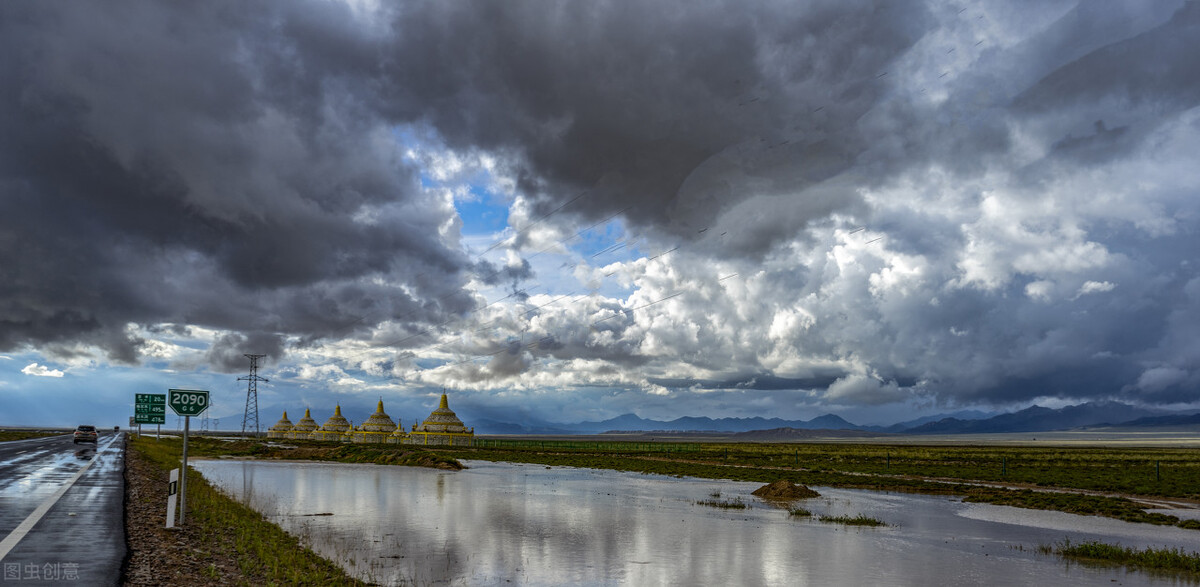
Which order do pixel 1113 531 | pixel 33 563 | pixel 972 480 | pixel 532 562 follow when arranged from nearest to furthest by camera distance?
pixel 33 563
pixel 532 562
pixel 1113 531
pixel 972 480

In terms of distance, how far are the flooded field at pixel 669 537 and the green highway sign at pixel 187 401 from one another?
16.5ft

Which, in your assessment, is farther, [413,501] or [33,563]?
[413,501]

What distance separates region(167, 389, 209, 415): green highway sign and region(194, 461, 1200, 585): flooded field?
504cm

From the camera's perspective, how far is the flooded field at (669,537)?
17.4m

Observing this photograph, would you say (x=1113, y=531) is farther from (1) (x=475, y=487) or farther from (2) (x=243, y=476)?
(2) (x=243, y=476)

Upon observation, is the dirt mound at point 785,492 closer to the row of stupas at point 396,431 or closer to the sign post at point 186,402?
the sign post at point 186,402

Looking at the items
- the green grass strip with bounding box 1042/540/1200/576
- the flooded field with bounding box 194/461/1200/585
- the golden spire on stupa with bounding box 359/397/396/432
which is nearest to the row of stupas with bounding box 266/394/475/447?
the golden spire on stupa with bounding box 359/397/396/432

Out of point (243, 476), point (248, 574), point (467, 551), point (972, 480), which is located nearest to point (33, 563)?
point (248, 574)

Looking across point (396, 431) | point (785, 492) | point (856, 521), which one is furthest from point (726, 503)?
point (396, 431)

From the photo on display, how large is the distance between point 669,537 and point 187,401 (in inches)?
616

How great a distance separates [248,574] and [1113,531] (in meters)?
30.8

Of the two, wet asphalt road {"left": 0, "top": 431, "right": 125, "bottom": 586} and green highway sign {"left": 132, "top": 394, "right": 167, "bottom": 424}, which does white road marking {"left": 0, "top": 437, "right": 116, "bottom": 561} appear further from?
green highway sign {"left": 132, "top": 394, "right": 167, "bottom": 424}

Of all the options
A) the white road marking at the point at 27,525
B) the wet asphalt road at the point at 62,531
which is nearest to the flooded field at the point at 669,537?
the wet asphalt road at the point at 62,531

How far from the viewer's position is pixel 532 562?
61.3ft
